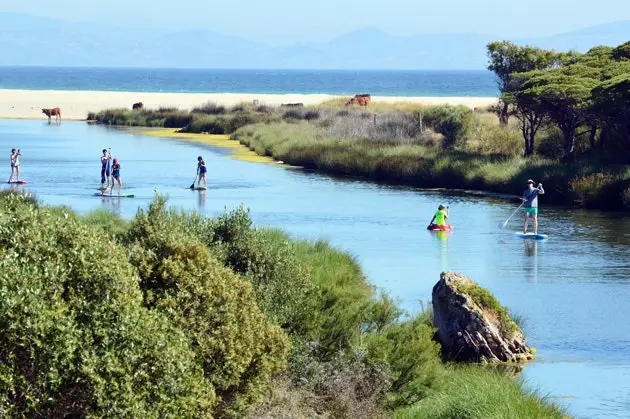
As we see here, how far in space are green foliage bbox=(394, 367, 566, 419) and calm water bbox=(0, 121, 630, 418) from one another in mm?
2232

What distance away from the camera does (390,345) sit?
14.8 meters

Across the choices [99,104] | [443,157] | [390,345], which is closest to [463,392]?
[390,345]

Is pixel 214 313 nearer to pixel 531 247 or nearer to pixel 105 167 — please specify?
pixel 531 247

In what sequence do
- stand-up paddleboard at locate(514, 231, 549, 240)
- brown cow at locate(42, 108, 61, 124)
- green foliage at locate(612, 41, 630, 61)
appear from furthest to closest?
brown cow at locate(42, 108, 61, 124)
green foliage at locate(612, 41, 630, 61)
stand-up paddleboard at locate(514, 231, 549, 240)

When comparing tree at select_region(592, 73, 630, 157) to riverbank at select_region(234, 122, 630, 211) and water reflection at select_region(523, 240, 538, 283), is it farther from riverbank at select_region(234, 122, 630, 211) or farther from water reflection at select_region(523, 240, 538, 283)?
water reflection at select_region(523, 240, 538, 283)

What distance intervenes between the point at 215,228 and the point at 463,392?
3.71 metres

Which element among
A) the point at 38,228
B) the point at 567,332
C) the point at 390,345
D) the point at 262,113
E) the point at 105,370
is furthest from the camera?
→ the point at 262,113

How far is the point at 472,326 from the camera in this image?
1767cm

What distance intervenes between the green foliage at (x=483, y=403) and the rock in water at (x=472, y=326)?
3.25 metres

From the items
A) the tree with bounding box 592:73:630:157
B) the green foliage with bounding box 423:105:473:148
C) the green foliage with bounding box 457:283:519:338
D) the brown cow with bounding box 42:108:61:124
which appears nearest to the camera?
the green foliage with bounding box 457:283:519:338

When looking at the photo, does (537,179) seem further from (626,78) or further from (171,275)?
(171,275)

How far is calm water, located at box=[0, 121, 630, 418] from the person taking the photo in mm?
18719

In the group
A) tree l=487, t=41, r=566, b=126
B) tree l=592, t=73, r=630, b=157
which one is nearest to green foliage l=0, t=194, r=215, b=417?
tree l=592, t=73, r=630, b=157

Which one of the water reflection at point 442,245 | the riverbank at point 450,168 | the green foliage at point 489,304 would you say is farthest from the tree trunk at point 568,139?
the green foliage at point 489,304
